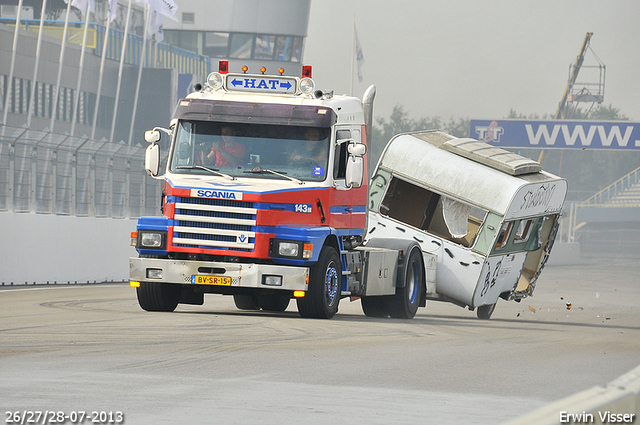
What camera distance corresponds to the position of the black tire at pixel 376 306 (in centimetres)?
1728

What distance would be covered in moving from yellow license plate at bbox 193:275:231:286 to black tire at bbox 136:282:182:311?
1159 mm

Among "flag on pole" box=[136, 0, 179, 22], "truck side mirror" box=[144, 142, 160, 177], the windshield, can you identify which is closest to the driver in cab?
the windshield

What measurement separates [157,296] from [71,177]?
9196mm

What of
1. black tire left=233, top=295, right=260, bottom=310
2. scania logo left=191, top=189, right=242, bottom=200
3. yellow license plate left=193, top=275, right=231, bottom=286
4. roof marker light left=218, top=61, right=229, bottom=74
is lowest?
black tire left=233, top=295, right=260, bottom=310

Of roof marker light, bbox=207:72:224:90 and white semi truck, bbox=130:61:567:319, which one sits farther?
roof marker light, bbox=207:72:224:90

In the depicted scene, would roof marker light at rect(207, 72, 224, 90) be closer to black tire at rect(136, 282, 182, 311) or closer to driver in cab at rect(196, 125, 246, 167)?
driver in cab at rect(196, 125, 246, 167)

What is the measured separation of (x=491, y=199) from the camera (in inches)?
709

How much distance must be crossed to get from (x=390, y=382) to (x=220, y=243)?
5790 mm

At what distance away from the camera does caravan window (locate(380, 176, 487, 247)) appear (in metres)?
19.1

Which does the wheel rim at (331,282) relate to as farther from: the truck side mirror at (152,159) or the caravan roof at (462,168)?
the caravan roof at (462,168)

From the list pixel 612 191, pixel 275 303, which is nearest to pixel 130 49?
pixel 612 191

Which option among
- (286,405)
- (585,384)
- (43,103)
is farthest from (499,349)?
(43,103)

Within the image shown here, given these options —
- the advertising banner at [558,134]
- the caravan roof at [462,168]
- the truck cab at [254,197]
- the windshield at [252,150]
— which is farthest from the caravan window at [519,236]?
the advertising banner at [558,134]

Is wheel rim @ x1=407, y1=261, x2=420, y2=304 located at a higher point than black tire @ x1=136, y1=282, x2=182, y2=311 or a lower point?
higher
